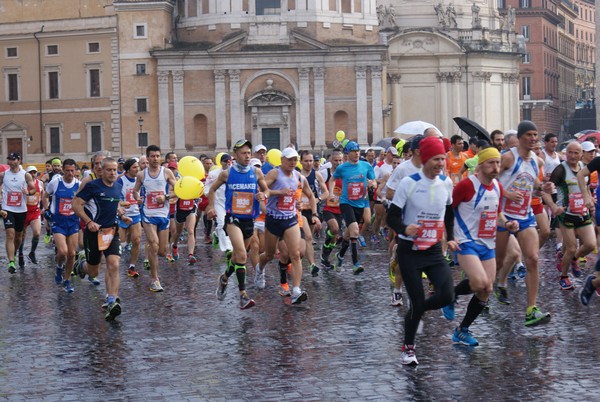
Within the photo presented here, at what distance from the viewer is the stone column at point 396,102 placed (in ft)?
260

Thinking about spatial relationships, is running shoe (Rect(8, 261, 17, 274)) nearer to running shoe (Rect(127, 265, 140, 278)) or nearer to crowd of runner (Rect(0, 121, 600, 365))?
crowd of runner (Rect(0, 121, 600, 365))

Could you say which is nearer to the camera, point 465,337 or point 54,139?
point 465,337

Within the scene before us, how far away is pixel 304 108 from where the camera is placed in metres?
68.9

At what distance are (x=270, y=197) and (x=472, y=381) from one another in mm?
6002

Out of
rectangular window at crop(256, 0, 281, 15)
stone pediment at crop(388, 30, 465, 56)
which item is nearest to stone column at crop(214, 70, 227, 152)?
rectangular window at crop(256, 0, 281, 15)

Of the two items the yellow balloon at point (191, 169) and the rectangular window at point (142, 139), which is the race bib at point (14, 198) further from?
the rectangular window at point (142, 139)

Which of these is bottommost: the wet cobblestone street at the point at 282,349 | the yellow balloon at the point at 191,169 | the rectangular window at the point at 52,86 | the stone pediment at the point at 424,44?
the wet cobblestone street at the point at 282,349

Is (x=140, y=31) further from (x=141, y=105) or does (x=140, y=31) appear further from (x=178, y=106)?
(x=178, y=106)

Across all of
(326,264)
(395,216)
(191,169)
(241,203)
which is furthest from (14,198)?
(395,216)

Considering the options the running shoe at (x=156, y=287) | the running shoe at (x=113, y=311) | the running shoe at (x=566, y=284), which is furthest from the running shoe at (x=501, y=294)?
the running shoe at (x=156, y=287)

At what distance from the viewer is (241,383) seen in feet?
31.9

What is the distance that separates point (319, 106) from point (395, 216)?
5838cm

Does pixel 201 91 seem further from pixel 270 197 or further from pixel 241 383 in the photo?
pixel 241 383

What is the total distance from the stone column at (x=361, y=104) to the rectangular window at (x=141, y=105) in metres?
12.2
